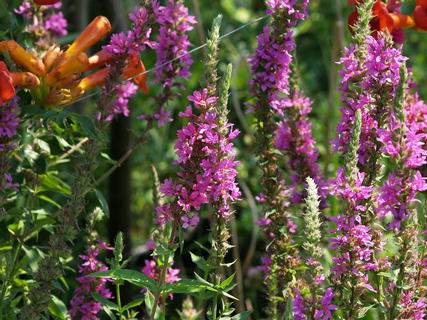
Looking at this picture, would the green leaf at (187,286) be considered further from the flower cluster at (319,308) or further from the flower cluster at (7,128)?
the flower cluster at (7,128)

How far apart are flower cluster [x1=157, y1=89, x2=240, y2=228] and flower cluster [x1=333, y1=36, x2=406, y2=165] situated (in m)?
0.28

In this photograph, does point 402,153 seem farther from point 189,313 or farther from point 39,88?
point 39,88

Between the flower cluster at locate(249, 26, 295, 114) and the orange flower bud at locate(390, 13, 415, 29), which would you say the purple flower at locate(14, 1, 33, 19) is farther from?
the orange flower bud at locate(390, 13, 415, 29)

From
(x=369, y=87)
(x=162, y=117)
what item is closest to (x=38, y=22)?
(x=162, y=117)

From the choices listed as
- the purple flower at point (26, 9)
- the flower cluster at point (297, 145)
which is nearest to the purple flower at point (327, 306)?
the flower cluster at point (297, 145)

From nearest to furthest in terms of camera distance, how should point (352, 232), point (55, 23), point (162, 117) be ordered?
point (352, 232), point (162, 117), point (55, 23)

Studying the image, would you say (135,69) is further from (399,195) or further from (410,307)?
(410,307)

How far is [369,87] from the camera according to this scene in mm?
1784

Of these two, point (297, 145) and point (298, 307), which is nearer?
point (298, 307)

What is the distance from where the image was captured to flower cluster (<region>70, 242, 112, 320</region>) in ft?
6.87

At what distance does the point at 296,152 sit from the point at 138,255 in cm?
186

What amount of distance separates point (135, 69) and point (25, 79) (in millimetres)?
294

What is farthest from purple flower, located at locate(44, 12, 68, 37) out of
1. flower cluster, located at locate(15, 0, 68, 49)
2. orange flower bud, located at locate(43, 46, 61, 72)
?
orange flower bud, located at locate(43, 46, 61, 72)

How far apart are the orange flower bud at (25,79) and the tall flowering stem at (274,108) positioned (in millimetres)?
539
